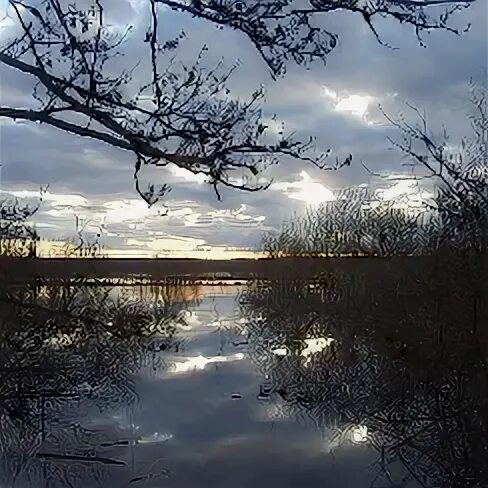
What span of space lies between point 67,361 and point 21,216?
826mm

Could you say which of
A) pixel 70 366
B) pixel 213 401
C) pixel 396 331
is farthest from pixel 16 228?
pixel 213 401

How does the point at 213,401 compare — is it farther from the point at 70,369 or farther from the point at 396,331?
the point at 70,369

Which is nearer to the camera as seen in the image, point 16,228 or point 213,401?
point 16,228

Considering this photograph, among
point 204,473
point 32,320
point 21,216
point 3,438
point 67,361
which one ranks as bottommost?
point 204,473

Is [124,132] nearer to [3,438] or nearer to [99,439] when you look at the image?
[3,438]

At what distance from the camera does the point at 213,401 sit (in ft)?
10.6

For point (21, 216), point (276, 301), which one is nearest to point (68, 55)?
point (21, 216)

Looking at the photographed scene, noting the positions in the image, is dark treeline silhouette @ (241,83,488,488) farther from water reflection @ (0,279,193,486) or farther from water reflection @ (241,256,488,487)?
water reflection @ (0,279,193,486)

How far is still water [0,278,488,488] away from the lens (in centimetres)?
191

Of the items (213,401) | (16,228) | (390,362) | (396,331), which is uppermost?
(16,228)

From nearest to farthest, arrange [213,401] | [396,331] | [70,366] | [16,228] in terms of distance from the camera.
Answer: [16,228] < [70,366] < [396,331] < [213,401]

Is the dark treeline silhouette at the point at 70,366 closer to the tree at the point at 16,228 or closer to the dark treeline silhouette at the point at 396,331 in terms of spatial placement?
the tree at the point at 16,228

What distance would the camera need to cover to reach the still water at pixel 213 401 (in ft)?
6.26

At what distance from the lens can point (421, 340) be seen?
255 centimetres
